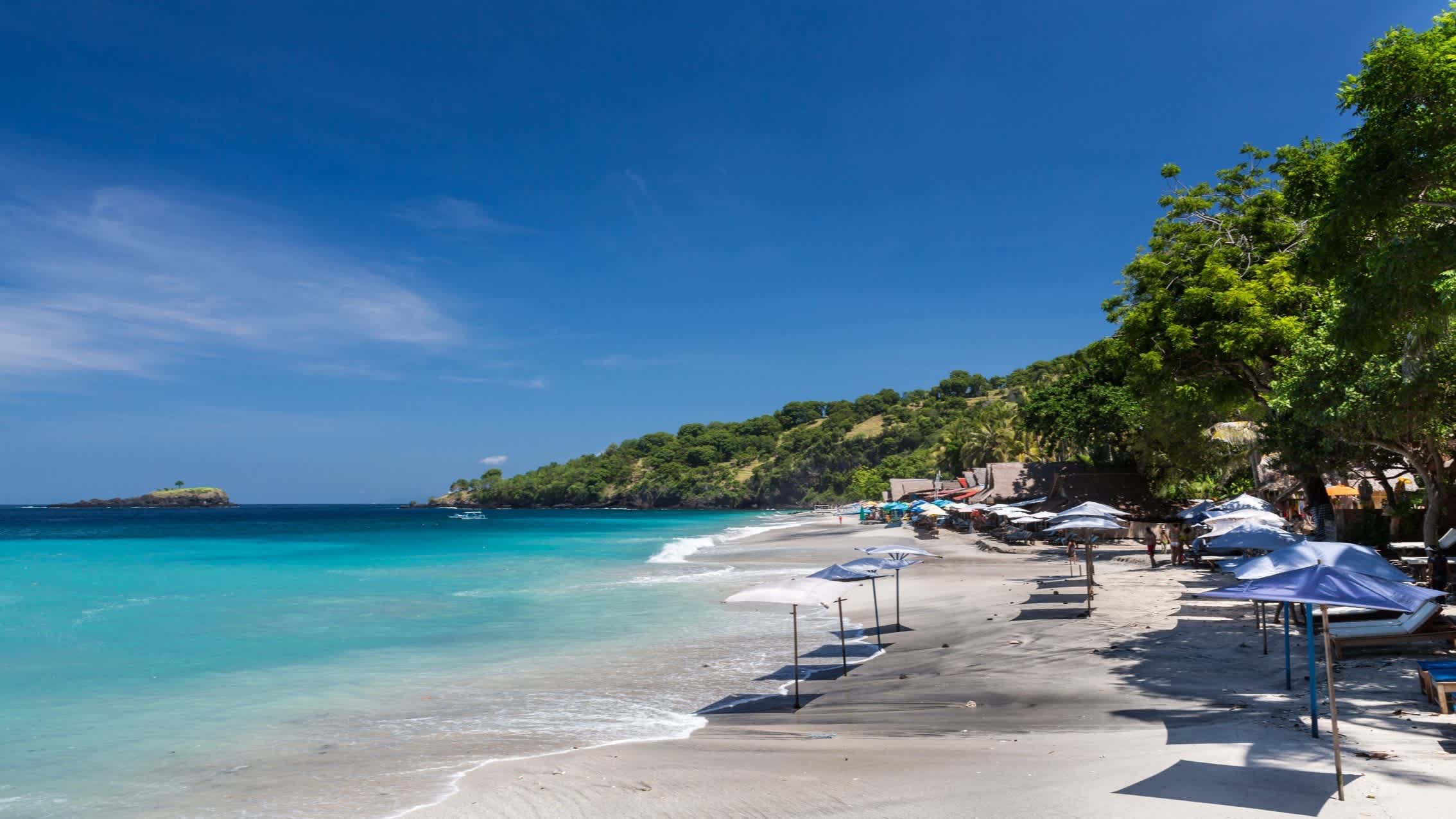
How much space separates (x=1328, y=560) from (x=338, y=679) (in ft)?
41.3

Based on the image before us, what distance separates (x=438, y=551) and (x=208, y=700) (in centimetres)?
3994

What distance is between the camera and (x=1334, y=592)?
583cm

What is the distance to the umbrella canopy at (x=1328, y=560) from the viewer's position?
6645mm

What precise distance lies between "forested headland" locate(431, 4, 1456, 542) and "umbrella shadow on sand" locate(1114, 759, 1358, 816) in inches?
175

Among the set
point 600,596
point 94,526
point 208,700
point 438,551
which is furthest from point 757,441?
point 208,700

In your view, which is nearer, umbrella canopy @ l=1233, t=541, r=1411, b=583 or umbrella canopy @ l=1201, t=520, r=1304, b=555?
umbrella canopy @ l=1233, t=541, r=1411, b=583

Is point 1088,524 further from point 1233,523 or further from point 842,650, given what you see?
point 842,650

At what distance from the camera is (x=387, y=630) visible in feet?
59.6

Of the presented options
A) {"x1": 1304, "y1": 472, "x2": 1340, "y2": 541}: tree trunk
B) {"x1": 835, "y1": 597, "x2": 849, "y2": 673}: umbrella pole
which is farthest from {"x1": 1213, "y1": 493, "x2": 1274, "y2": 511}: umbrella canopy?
{"x1": 835, "y1": 597, "x2": 849, "y2": 673}: umbrella pole

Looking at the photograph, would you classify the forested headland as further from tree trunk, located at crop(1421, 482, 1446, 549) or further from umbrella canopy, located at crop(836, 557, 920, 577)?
umbrella canopy, located at crop(836, 557, 920, 577)

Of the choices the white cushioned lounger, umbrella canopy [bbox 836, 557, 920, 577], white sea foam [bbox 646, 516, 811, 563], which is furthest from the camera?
white sea foam [bbox 646, 516, 811, 563]

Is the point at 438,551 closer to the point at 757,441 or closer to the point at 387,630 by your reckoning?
the point at 387,630

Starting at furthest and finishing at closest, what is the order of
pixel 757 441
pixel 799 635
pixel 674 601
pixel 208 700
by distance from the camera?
pixel 757 441 < pixel 674 601 < pixel 799 635 < pixel 208 700

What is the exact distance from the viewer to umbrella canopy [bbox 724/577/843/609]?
33.2 ft
